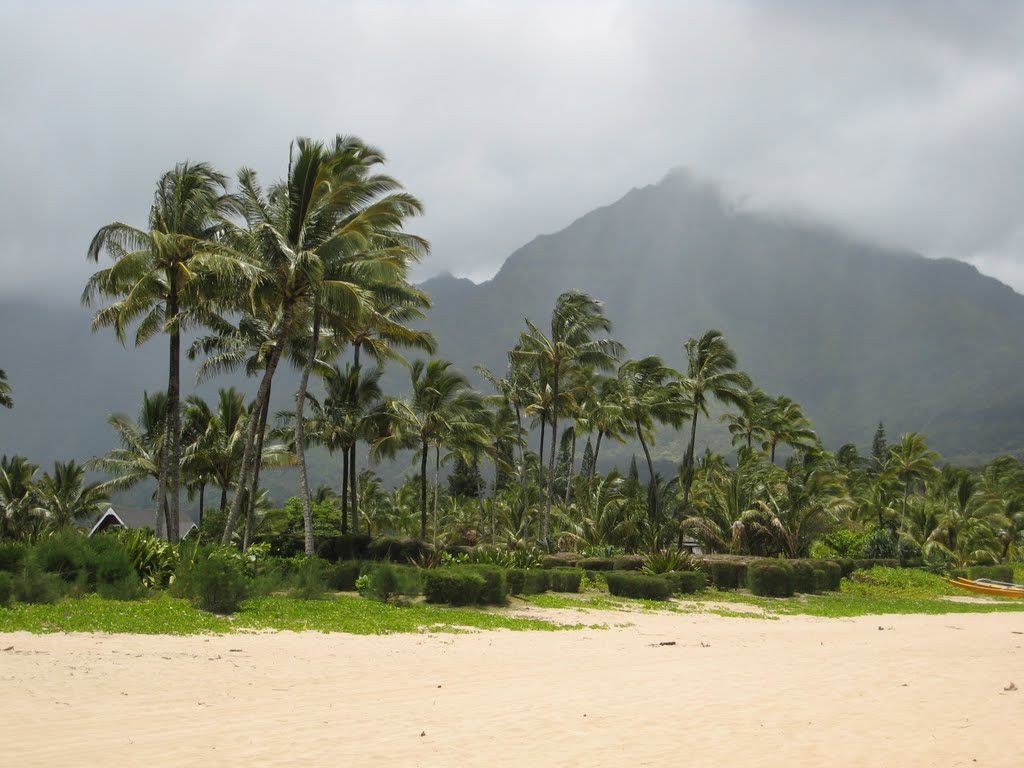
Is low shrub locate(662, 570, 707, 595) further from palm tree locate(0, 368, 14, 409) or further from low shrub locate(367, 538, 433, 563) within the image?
palm tree locate(0, 368, 14, 409)

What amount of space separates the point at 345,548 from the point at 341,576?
8.54 metres

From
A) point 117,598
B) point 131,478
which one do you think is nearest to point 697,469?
point 131,478

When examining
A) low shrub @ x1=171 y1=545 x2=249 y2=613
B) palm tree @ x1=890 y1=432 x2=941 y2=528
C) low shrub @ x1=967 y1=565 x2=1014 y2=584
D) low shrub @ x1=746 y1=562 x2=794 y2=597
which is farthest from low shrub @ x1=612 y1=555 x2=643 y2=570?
palm tree @ x1=890 y1=432 x2=941 y2=528

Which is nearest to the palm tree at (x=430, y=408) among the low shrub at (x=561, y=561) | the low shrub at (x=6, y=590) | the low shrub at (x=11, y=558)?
the low shrub at (x=561, y=561)

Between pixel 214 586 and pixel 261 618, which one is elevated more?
pixel 214 586

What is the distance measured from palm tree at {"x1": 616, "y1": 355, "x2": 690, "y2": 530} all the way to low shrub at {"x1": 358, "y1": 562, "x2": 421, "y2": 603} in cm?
2086

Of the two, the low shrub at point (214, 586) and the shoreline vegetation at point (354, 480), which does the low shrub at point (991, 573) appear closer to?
the shoreline vegetation at point (354, 480)

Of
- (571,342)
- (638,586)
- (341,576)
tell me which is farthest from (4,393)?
(638,586)

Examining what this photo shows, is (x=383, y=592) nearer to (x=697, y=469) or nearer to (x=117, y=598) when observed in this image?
(x=117, y=598)

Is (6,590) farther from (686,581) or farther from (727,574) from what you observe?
(727,574)

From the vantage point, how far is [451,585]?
18.0m

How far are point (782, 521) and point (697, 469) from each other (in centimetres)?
2008

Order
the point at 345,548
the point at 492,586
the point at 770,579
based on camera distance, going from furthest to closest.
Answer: the point at 345,548 → the point at 770,579 → the point at 492,586

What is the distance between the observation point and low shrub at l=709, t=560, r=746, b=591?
27.2 metres
